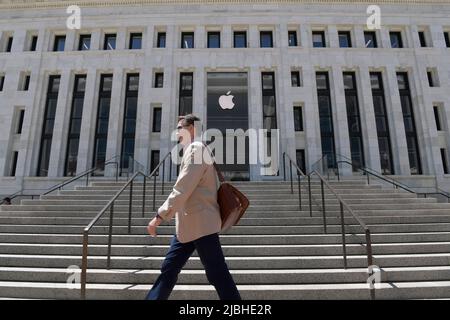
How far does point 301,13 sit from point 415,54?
22.1ft

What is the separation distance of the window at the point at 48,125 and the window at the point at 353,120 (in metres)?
16.3

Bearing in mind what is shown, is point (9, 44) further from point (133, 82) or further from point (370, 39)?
point (370, 39)

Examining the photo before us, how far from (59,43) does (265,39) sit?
12.3 metres

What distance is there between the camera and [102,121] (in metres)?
17.9

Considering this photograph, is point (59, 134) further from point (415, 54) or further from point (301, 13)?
point (415, 54)

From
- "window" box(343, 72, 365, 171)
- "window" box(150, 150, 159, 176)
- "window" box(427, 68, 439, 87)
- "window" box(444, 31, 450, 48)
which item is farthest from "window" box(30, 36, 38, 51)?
"window" box(444, 31, 450, 48)

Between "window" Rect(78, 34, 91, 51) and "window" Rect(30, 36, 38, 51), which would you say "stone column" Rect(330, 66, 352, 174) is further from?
"window" Rect(30, 36, 38, 51)

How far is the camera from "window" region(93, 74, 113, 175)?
17.3 meters

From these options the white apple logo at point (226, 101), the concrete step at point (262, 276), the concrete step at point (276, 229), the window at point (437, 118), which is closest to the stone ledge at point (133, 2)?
the white apple logo at point (226, 101)

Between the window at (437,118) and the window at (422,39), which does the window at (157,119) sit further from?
the window at (422,39)

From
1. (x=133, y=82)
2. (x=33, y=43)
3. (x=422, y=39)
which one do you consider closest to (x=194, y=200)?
(x=133, y=82)

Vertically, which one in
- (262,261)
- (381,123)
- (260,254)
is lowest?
(262,261)

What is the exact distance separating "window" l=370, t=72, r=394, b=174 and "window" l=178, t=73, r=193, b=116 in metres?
10.2
